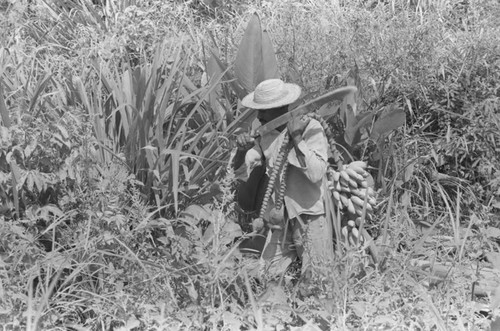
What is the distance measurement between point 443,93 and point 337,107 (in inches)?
35.7

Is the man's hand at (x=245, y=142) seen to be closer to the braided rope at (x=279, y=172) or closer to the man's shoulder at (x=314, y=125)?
the braided rope at (x=279, y=172)

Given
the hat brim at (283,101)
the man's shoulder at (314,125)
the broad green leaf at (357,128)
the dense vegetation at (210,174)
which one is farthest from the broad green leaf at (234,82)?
the man's shoulder at (314,125)

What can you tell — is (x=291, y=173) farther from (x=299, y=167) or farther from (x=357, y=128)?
(x=357, y=128)

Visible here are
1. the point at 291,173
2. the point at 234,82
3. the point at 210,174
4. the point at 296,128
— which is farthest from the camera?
the point at 234,82

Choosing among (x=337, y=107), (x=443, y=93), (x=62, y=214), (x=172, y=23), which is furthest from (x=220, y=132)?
(x=172, y=23)

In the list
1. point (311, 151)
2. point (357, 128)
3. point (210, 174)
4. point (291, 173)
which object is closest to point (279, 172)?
point (291, 173)

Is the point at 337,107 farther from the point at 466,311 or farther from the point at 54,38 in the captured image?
the point at 54,38

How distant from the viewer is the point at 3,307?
3.44 meters

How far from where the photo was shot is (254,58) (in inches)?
186

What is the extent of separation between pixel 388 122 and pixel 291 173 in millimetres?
902

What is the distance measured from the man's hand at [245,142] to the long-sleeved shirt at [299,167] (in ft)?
0.13

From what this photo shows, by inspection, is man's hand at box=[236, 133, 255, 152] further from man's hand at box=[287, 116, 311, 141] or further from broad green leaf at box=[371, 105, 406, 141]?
broad green leaf at box=[371, 105, 406, 141]

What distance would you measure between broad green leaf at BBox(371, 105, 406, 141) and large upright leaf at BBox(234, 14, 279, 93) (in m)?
0.68

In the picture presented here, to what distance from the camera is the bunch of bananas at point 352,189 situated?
13.4ft
